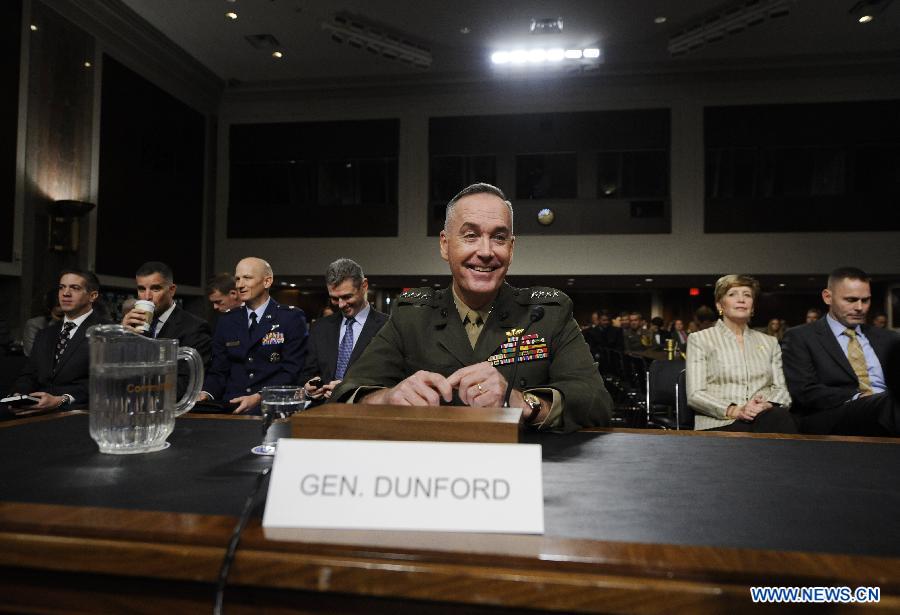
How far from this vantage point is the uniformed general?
4.47 feet

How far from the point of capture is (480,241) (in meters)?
1.40

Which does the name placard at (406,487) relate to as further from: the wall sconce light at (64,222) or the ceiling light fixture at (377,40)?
the ceiling light fixture at (377,40)

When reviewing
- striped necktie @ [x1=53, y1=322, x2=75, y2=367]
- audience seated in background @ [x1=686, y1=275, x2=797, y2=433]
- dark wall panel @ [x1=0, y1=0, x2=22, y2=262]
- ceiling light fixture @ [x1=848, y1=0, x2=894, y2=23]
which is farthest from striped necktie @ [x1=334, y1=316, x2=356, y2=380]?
ceiling light fixture @ [x1=848, y1=0, x2=894, y2=23]

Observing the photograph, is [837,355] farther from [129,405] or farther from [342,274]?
[129,405]

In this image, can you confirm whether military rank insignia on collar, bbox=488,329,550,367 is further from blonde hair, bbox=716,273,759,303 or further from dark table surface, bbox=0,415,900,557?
blonde hair, bbox=716,273,759,303

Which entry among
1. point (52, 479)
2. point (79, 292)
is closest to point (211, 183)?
point (79, 292)

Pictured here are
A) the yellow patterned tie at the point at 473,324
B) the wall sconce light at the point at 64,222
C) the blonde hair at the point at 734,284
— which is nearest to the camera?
the yellow patterned tie at the point at 473,324

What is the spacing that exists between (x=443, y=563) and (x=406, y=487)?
0.10 meters

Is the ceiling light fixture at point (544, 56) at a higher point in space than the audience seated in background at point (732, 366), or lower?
higher

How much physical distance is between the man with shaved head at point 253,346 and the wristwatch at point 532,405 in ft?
7.63

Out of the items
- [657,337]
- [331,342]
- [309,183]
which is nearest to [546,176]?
[657,337]

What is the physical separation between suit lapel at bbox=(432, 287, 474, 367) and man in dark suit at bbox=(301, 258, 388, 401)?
1.69 meters

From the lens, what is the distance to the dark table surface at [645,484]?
1.95ft

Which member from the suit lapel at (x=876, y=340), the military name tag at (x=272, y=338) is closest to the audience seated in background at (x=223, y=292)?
the military name tag at (x=272, y=338)
